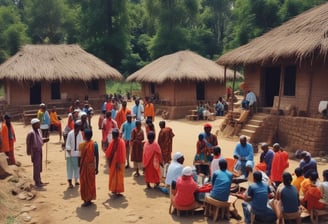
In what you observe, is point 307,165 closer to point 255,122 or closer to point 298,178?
point 298,178

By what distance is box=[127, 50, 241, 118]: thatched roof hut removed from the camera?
20.7 metres

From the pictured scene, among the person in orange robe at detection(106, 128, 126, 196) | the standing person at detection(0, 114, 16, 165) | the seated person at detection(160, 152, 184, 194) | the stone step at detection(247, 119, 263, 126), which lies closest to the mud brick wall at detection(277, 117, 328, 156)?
the stone step at detection(247, 119, 263, 126)

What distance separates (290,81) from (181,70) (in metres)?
7.79

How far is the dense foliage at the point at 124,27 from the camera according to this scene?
34.6 meters

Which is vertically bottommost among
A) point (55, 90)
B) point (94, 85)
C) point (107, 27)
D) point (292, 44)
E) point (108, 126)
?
point (108, 126)

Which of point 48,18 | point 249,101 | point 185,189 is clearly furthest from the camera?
point 48,18

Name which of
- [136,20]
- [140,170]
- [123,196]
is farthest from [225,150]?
A: [136,20]

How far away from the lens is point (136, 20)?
44.0 meters

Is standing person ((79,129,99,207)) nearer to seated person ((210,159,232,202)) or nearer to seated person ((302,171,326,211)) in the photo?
seated person ((210,159,232,202))

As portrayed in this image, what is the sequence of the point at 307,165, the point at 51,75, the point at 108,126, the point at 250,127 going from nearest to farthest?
the point at 307,165
the point at 108,126
the point at 250,127
the point at 51,75

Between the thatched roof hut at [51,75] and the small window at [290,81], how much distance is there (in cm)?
1241

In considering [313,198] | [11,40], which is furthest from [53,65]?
[313,198]

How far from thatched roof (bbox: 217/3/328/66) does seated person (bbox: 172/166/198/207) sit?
717 centimetres

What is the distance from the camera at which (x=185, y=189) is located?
6363mm
